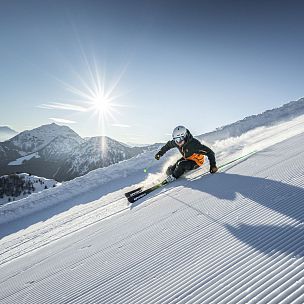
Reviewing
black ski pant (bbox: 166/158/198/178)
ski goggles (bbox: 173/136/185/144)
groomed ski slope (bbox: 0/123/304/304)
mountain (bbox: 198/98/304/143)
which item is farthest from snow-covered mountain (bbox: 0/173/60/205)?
groomed ski slope (bbox: 0/123/304/304)

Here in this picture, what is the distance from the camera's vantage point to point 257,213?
4.62 meters

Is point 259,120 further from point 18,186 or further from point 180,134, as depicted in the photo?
point 18,186

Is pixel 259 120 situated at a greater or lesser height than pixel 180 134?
lesser

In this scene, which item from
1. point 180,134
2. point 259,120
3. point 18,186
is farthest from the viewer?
point 18,186

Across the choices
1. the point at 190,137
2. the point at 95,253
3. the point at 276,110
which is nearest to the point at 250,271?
the point at 95,253

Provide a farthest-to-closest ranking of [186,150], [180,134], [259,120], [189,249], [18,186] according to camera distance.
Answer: [18,186] → [259,120] → [186,150] → [180,134] → [189,249]

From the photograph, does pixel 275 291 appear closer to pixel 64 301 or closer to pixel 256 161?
pixel 64 301

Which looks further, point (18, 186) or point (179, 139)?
point (18, 186)

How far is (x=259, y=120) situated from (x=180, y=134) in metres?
11.3

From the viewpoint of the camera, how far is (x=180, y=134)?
9.83m

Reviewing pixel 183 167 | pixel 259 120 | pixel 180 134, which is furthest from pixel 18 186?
pixel 180 134

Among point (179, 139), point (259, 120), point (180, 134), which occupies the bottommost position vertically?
point (259, 120)

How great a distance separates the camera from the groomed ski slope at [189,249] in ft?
9.95

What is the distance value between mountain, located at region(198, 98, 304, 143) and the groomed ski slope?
31.1 feet
